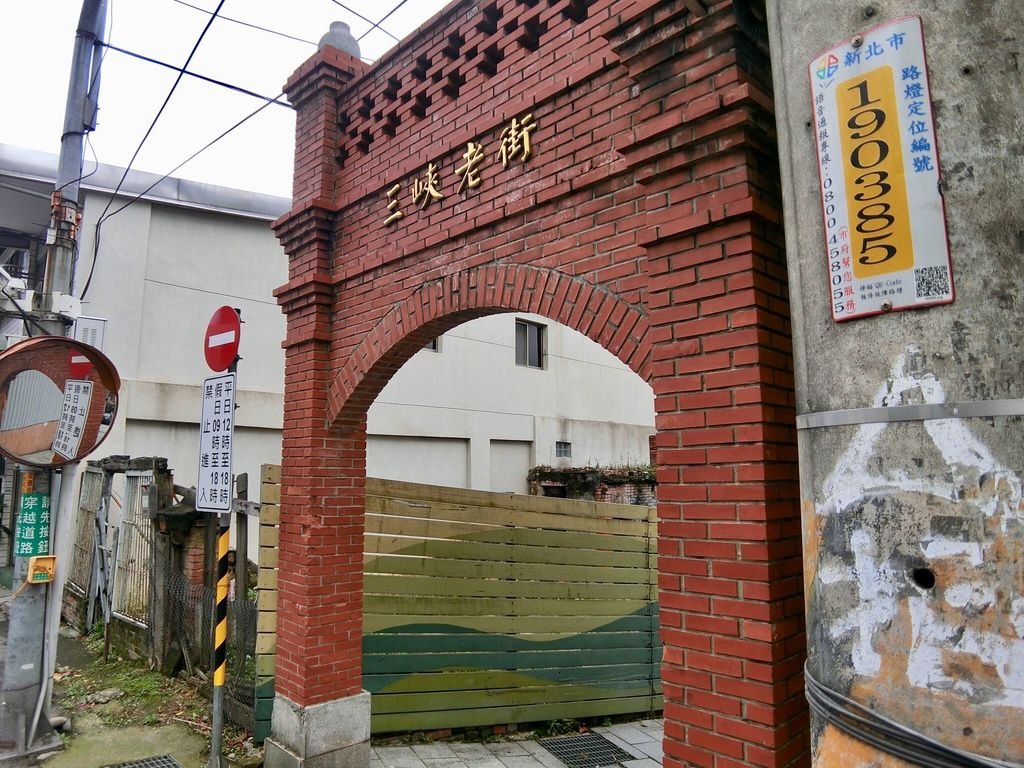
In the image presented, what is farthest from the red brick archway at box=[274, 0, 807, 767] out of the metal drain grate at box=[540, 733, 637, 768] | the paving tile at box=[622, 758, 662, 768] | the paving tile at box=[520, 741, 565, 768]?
the paving tile at box=[622, 758, 662, 768]

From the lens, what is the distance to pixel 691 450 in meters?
2.57

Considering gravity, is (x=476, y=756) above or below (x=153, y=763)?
below

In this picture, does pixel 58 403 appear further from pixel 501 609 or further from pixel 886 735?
pixel 886 735

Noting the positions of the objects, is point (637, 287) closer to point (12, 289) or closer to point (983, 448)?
point (983, 448)

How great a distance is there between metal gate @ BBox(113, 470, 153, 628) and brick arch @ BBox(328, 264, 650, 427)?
12.8 feet

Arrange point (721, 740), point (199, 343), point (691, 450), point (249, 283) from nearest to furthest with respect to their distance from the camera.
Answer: point (721, 740) < point (691, 450) < point (199, 343) < point (249, 283)

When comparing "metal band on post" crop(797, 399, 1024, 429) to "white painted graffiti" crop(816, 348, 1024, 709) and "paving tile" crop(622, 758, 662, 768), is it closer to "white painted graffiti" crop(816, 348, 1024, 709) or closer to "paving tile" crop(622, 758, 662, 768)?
"white painted graffiti" crop(816, 348, 1024, 709)

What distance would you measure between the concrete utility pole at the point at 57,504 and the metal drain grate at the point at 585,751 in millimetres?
4007

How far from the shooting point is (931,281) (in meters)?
1.44

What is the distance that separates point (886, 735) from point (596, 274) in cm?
226

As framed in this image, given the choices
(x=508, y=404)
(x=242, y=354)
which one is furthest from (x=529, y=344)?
(x=242, y=354)

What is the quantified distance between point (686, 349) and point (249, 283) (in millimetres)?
10297

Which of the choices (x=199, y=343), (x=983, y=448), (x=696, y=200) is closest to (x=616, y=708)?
(x=696, y=200)

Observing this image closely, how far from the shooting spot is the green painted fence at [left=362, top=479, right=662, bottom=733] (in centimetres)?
556
